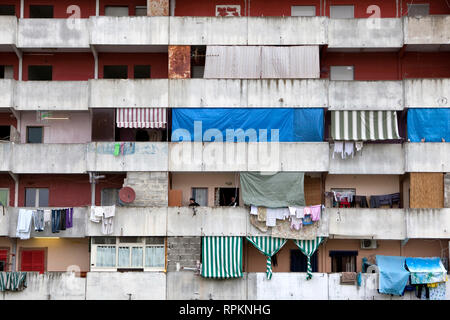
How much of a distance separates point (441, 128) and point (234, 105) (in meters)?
10.6

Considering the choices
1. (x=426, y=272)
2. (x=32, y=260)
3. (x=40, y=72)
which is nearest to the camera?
(x=426, y=272)

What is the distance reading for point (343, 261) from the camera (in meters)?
43.2

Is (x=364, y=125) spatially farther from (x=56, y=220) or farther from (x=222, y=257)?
(x=56, y=220)

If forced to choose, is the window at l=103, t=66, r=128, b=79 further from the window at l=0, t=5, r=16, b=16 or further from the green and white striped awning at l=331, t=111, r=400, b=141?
the green and white striped awning at l=331, t=111, r=400, b=141

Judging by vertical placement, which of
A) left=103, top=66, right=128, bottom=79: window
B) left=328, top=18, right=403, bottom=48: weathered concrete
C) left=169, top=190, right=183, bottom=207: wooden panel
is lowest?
left=169, top=190, right=183, bottom=207: wooden panel

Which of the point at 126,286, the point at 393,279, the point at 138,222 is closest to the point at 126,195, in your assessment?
the point at 138,222

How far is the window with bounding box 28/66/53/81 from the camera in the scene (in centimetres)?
4500

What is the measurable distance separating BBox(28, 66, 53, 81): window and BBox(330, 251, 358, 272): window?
17782mm

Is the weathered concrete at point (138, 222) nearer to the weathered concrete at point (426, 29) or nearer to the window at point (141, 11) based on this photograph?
the window at point (141, 11)

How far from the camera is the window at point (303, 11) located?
1761 inches

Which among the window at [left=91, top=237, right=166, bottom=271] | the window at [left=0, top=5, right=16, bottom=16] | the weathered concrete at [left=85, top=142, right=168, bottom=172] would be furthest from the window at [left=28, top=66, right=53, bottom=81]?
the window at [left=91, top=237, right=166, bottom=271]

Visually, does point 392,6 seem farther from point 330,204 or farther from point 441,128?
point 330,204

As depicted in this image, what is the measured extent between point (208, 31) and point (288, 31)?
4.14 metres

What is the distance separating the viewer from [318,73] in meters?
42.8
